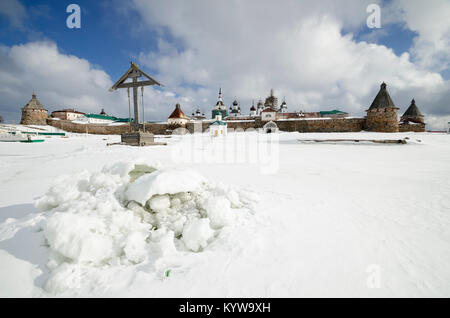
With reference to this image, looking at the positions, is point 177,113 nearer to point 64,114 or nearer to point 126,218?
point 64,114

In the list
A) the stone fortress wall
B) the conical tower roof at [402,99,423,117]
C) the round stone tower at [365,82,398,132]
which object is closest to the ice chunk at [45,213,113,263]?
the round stone tower at [365,82,398,132]

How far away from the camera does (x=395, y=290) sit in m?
1.33

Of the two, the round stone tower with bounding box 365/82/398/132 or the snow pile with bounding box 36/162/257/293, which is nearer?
the snow pile with bounding box 36/162/257/293

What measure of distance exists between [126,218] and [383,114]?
103 feet

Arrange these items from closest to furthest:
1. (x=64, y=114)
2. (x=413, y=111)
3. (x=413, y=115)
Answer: (x=413, y=115)
(x=413, y=111)
(x=64, y=114)

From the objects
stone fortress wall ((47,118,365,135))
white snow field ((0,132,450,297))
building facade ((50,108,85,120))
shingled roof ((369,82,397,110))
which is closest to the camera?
white snow field ((0,132,450,297))

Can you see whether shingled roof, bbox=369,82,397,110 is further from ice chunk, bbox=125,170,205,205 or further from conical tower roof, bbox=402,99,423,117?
ice chunk, bbox=125,170,205,205

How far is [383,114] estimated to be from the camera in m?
23.3

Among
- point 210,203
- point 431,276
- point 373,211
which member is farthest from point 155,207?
point 373,211

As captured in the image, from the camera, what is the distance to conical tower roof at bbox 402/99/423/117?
98.5 feet

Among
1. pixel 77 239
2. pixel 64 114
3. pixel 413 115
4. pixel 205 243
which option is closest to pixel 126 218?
pixel 77 239

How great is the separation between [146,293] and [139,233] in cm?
58

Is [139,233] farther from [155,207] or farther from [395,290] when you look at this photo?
[395,290]

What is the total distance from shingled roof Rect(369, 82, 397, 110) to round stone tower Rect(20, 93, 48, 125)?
6108cm
